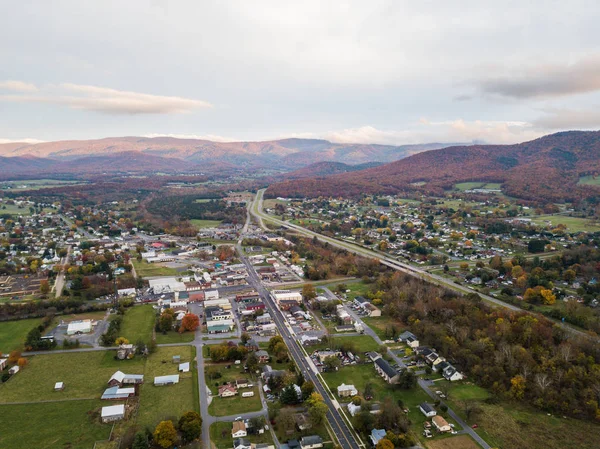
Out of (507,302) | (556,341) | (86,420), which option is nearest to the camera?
(86,420)

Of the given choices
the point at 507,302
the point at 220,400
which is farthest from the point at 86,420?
the point at 507,302

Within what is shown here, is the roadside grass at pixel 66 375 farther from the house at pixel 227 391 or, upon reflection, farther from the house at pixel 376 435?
the house at pixel 376 435

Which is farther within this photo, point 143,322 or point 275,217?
point 275,217

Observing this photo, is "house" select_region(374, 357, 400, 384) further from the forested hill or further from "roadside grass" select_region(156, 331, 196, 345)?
the forested hill

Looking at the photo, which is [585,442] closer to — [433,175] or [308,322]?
[308,322]

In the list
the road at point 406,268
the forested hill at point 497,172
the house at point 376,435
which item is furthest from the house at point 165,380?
the forested hill at point 497,172

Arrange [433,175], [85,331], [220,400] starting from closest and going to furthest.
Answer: [220,400] < [85,331] < [433,175]

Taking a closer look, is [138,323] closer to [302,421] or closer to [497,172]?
[302,421]
